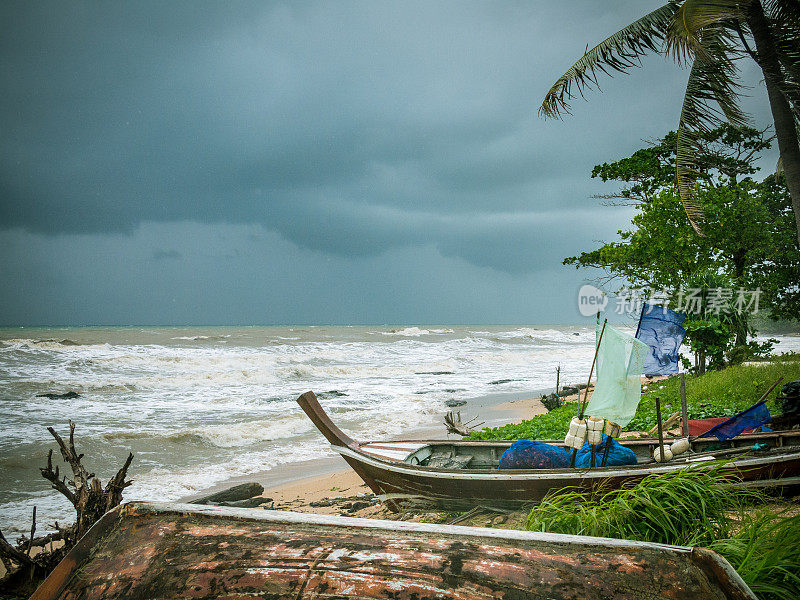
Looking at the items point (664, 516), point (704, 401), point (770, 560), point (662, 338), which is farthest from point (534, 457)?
point (704, 401)

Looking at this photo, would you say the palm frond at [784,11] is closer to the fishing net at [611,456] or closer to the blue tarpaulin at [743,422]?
the blue tarpaulin at [743,422]

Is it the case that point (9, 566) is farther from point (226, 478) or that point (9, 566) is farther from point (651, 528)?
point (226, 478)

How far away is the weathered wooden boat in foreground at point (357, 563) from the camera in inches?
48.8

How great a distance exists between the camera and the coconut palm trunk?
809 centimetres

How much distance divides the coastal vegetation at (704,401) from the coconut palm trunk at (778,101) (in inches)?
158

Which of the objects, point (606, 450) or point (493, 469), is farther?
point (493, 469)

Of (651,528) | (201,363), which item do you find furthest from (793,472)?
(201,363)

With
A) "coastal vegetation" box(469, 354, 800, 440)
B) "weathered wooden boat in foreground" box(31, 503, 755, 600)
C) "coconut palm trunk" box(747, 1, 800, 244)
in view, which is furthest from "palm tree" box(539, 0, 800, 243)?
"weathered wooden boat in foreground" box(31, 503, 755, 600)

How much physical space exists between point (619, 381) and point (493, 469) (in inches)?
72.0

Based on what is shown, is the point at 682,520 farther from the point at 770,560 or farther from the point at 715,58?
the point at 715,58

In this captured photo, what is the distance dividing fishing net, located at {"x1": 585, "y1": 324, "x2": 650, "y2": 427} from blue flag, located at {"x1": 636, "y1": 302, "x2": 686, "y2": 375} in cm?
93

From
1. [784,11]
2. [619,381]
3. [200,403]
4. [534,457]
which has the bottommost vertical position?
[200,403]

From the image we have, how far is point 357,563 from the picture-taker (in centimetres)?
134

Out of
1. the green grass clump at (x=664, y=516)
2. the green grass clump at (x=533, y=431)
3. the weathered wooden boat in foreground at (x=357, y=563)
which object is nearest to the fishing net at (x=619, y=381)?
the green grass clump at (x=664, y=516)
